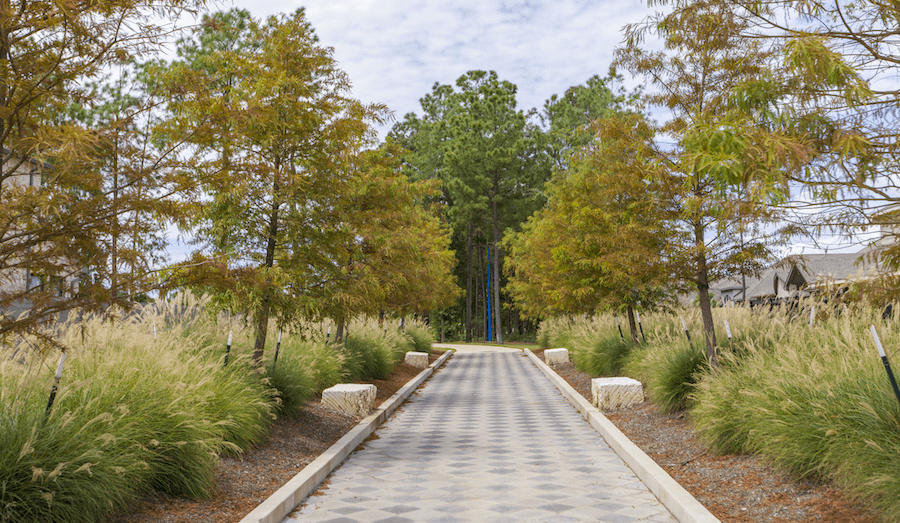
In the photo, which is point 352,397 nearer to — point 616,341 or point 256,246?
point 256,246

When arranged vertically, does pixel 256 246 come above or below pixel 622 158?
below

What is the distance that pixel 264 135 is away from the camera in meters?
10.2

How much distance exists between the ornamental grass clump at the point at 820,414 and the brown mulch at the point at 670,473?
20cm

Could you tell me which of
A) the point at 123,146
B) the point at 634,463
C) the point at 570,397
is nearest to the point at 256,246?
the point at 123,146

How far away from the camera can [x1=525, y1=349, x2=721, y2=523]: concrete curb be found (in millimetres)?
5645

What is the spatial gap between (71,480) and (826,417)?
20.3 ft

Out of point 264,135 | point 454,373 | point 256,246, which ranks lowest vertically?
point 454,373

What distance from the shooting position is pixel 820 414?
6.06 meters

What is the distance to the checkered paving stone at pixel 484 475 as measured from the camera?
20.0 feet

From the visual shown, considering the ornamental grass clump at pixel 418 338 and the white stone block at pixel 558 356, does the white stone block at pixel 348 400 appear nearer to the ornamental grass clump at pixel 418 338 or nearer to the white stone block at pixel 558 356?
the white stone block at pixel 558 356

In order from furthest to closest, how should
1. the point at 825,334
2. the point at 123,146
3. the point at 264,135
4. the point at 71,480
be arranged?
1. the point at 264,135
2. the point at 825,334
3. the point at 123,146
4. the point at 71,480

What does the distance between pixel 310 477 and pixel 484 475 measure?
1957 mm

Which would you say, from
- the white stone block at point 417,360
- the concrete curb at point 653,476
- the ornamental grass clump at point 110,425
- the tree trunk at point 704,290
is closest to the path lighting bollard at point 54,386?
the ornamental grass clump at point 110,425

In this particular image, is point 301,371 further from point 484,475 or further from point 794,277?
point 794,277
